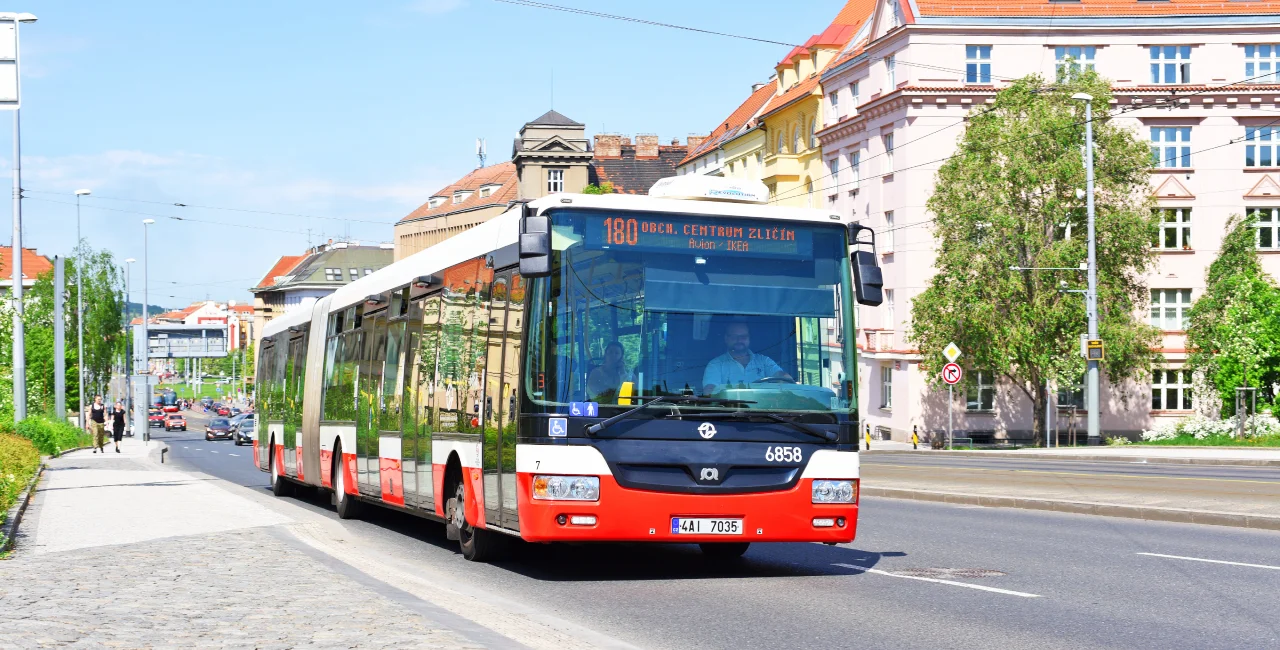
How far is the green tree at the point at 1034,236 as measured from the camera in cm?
5506

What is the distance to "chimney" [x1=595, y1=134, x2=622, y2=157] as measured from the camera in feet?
413

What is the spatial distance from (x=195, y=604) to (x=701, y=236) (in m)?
4.88

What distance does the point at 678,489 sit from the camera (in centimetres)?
1225

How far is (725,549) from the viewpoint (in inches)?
582

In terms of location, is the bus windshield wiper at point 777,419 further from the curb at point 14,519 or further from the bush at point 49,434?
the bush at point 49,434

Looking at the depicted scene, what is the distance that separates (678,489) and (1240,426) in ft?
146

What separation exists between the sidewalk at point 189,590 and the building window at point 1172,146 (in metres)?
52.0

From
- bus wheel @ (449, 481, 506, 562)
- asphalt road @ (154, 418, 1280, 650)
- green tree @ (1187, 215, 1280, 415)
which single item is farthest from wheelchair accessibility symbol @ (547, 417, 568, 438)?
green tree @ (1187, 215, 1280, 415)

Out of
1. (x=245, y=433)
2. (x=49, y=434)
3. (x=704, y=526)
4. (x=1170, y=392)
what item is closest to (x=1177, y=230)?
(x=1170, y=392)

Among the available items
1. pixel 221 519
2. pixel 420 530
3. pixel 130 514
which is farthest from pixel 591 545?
pixel 130 514

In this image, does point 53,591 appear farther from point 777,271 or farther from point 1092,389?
point 1092,389

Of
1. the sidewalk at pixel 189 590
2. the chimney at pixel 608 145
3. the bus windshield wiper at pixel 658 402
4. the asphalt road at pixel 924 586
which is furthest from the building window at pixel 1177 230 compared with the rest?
the chimney at pixel 608 145

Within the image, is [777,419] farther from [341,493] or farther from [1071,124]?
[1071,124]

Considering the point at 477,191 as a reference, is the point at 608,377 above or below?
below
